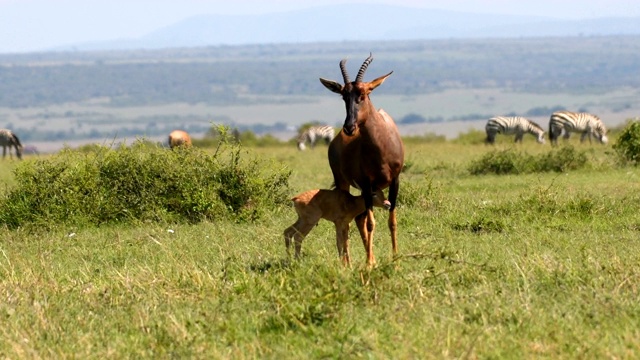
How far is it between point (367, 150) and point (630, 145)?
10.5 metres

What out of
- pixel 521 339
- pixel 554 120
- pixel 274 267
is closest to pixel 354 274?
pixel 274 267

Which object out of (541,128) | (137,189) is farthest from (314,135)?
(137,189)

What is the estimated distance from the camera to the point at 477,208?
43.0 feet

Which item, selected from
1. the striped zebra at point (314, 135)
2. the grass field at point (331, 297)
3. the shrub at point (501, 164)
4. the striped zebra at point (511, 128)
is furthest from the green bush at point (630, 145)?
the striped zebra at point (314, 135)

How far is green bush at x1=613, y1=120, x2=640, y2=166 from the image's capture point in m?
19.3

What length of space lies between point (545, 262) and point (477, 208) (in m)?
4.68

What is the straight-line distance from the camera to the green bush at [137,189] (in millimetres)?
13164

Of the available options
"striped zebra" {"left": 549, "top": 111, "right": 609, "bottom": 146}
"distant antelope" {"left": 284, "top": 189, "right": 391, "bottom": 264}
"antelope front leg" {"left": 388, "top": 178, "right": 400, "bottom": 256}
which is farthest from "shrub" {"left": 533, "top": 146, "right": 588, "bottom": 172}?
"striped zebra" {"left": 549, "top": 111, "right": 609, "bottom": 146}

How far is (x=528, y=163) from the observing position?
19594mm

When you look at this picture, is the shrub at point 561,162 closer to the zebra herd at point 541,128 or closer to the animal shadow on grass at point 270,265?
the zebra herd at point 541,128

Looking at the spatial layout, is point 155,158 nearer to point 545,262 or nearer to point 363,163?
point 363,163

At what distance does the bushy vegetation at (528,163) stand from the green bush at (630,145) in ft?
2.07

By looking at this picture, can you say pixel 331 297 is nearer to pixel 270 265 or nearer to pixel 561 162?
pixel 270 265

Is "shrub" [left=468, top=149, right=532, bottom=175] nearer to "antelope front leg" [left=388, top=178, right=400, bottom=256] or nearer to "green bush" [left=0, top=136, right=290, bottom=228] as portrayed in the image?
Result: "green bush" [left=0, top=136, right=290, bottom=228]
